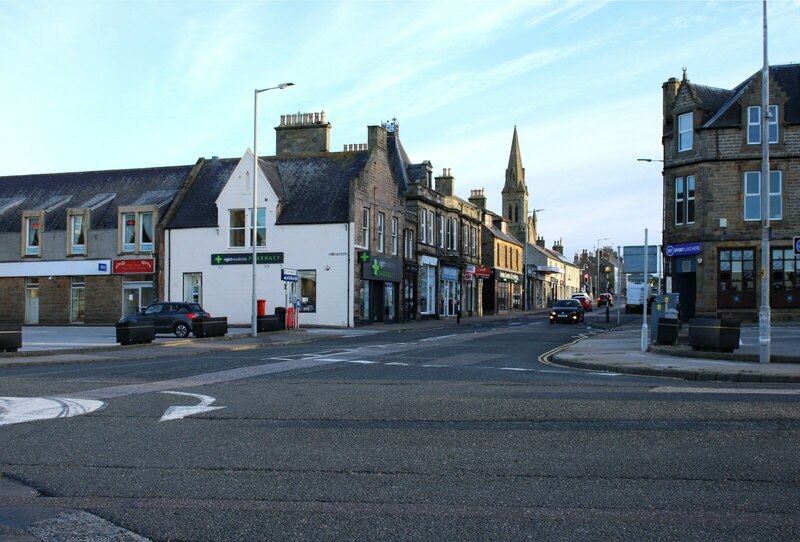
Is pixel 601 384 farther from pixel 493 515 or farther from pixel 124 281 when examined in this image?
pixel 124 281

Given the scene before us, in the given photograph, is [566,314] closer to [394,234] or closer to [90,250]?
[394,234]

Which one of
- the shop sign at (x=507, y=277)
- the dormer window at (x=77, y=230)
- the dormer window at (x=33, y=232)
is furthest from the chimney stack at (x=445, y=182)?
the dormer window at (x=33, y=232)

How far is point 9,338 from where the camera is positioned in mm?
21234

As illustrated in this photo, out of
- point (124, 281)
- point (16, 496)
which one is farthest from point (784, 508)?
point (124, 281)

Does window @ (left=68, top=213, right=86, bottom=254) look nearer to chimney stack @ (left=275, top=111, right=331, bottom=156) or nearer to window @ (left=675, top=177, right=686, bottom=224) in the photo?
chimney stack @ (left=275, top=111, right=331, bottom=156)

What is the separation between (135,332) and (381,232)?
21300 mm

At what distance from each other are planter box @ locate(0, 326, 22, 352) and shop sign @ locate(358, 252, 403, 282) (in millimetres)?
21078

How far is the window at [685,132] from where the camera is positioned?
39000 mm

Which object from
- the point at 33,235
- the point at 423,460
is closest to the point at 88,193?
the point at 33,235

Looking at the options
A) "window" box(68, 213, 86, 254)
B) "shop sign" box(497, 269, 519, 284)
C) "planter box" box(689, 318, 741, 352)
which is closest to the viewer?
"planter box" box(689, 318, 741, 352)

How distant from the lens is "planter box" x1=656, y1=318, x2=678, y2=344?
21750 mm

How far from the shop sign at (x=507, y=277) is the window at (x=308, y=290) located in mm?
33701

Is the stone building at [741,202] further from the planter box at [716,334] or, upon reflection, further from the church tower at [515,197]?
the church tower at [515,197]

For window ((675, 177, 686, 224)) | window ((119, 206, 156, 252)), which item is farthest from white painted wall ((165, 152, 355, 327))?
window ((675, 177, 686, 224))
